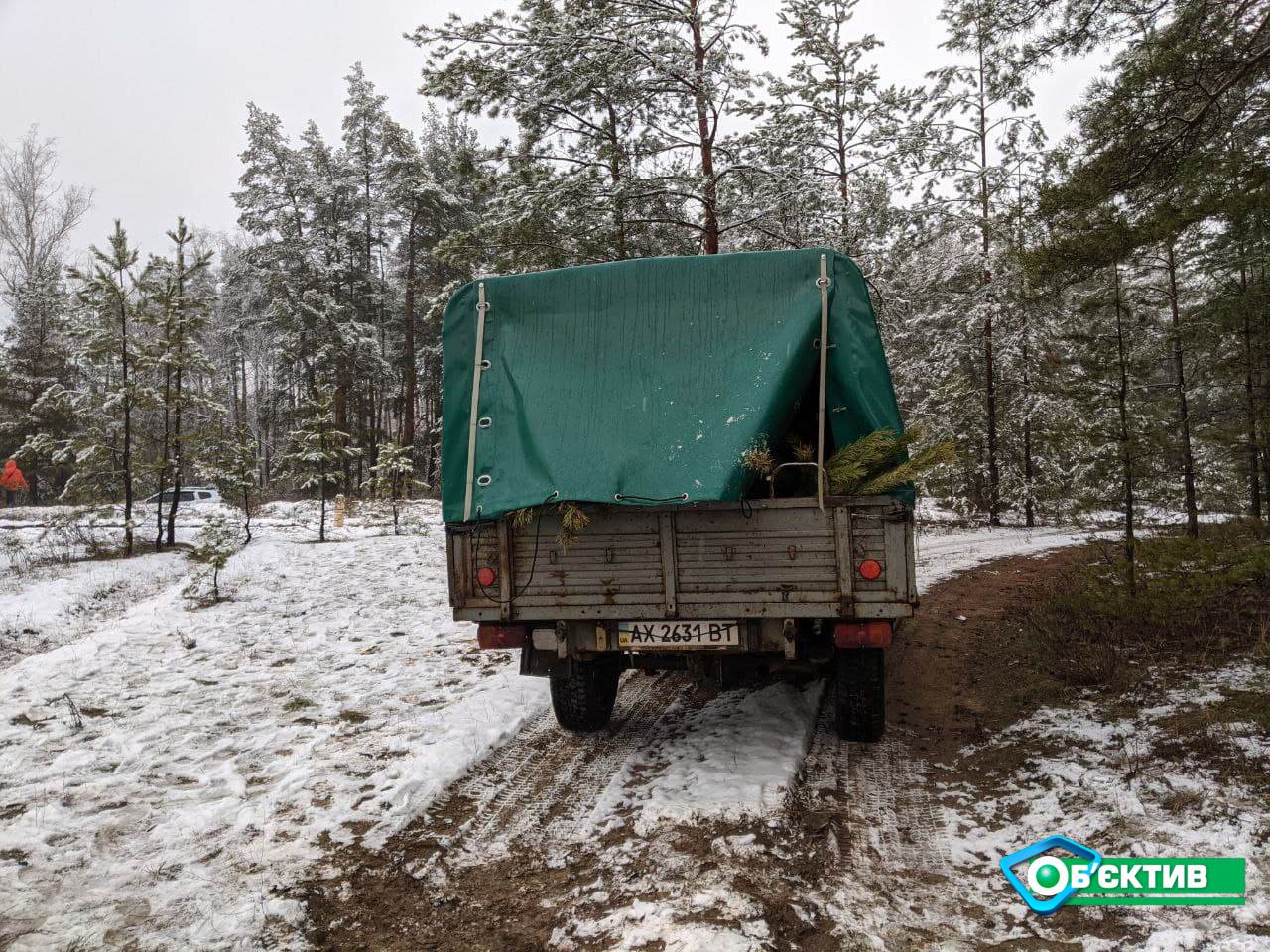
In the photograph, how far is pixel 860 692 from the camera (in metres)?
4.42

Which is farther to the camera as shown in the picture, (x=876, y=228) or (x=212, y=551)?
(x=876, y=228)

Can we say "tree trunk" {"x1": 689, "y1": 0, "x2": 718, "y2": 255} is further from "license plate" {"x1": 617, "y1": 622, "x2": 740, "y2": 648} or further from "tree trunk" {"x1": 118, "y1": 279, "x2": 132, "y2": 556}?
"tree trunk" {"x1": 118, "y1": 279, "x2": 132, "y2": 556}

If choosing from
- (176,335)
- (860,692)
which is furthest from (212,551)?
(860,692)

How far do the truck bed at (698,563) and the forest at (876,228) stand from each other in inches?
56.8

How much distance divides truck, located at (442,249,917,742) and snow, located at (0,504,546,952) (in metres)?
1.25

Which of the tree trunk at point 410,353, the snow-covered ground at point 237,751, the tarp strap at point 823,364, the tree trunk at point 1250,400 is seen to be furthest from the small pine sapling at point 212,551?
the tree trunk at point 410,353

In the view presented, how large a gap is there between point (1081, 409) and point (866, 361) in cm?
532

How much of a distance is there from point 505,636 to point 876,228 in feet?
34.2

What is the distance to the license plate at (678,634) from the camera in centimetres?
409

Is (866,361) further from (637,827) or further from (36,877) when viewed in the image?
(36,877)

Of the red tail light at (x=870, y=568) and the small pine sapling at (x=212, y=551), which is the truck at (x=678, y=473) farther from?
the small pine sapling at (x=212, y=551)

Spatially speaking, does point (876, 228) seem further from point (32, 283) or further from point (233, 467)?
point (32, 283)

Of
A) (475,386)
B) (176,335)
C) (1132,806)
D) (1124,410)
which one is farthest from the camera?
(176,335)

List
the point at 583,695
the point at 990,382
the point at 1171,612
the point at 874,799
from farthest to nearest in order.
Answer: the point at 990,382, the point at 1171,612, the point at 583,695, the point at 874,799
